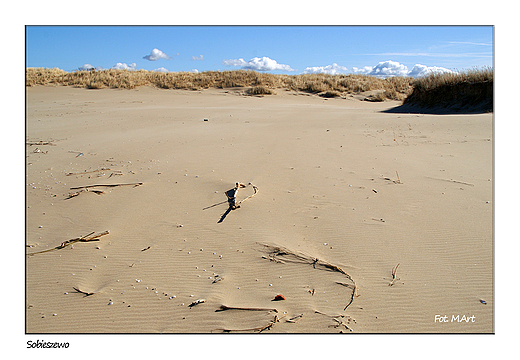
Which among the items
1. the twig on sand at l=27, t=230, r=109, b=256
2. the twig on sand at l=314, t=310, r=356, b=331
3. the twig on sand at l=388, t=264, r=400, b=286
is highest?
the twig on sand at l=27, t=230, r=109, b=256

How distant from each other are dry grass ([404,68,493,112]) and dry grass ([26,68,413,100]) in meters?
6.93

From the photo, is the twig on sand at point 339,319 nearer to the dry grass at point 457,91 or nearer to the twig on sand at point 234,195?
the twig on sand at point 234,195

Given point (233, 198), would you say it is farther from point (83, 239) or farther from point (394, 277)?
point (394, 277)

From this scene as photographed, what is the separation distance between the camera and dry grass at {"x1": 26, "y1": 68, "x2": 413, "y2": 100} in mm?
20242

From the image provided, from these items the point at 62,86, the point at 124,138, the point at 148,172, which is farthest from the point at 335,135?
the point at 62,86

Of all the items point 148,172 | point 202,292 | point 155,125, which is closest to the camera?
point 202,292

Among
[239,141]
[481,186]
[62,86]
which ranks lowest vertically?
[481,186]

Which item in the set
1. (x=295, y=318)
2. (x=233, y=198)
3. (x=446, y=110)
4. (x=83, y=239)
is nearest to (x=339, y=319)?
(x=295, y=318)

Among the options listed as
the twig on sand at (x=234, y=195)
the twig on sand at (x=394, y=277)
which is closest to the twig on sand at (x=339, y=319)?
the twig on sand at (x=394, y=277)

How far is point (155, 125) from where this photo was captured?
29.1 ft

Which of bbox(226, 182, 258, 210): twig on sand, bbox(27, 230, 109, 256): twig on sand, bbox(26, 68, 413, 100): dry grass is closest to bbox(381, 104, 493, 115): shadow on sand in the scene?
bbox(26, 68, 413, 100): dry grass

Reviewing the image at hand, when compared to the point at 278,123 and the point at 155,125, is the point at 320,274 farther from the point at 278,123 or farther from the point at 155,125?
the point at 155,125

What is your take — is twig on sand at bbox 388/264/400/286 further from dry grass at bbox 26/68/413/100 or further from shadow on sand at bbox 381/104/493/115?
dry grass at bbox 26/68/413/100

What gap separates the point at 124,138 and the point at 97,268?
5091 mm
